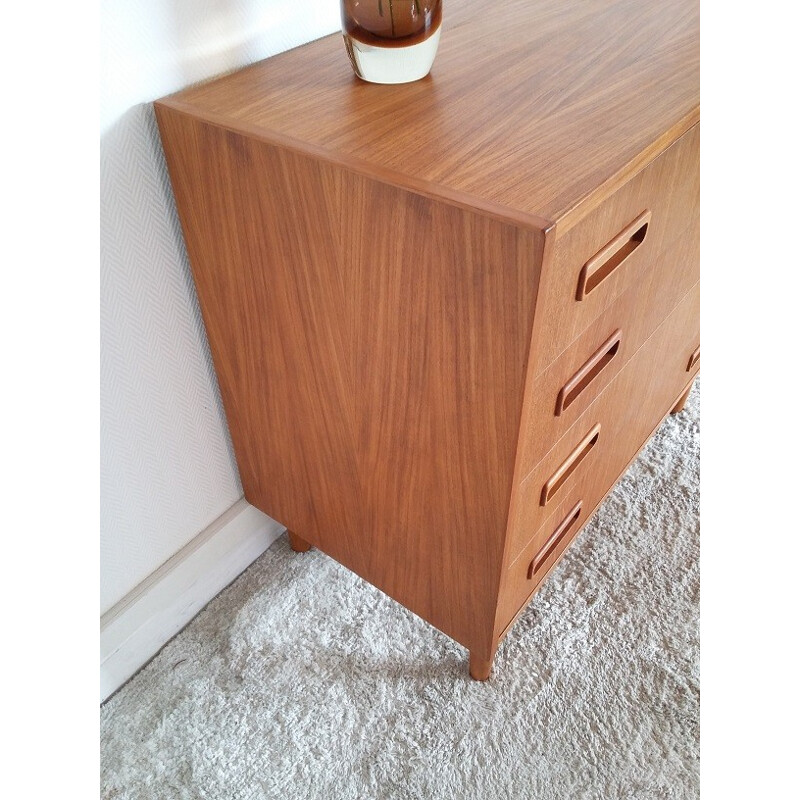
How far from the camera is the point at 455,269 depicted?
676 mm

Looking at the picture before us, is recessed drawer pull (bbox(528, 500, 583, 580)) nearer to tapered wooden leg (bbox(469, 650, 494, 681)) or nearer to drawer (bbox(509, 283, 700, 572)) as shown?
drawer (bbox(509, 283, 700, 572))

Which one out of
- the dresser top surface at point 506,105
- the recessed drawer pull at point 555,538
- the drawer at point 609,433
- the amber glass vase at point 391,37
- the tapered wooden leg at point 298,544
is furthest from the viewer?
the tapered wooden leg at point 298,544

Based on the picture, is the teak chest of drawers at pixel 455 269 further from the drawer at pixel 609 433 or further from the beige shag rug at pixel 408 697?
the beige shag rug at pixel 408 697

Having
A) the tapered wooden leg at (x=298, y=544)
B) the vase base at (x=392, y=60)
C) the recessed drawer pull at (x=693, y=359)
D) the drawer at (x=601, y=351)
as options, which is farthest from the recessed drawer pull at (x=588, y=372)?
the tapered wooden leg at (x=298, y=544)

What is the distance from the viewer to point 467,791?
100 cm

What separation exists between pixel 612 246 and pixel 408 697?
73 cm

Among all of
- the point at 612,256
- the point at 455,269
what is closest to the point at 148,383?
the point at 455,269

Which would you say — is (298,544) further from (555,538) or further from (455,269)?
(455,269)

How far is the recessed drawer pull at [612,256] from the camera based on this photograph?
0.71 m

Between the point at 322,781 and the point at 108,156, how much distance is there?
0.84 meters

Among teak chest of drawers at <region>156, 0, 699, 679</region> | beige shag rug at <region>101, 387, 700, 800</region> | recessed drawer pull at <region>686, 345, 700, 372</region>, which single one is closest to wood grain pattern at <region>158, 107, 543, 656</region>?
teak chest of drawers at <region>156, 0, 699, 679</region>

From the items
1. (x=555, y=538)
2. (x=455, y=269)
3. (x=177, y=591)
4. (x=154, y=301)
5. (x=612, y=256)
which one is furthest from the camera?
(x=177, y=591)

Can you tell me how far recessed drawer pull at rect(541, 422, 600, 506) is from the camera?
2.99 ft

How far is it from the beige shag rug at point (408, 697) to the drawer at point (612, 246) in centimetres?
60
